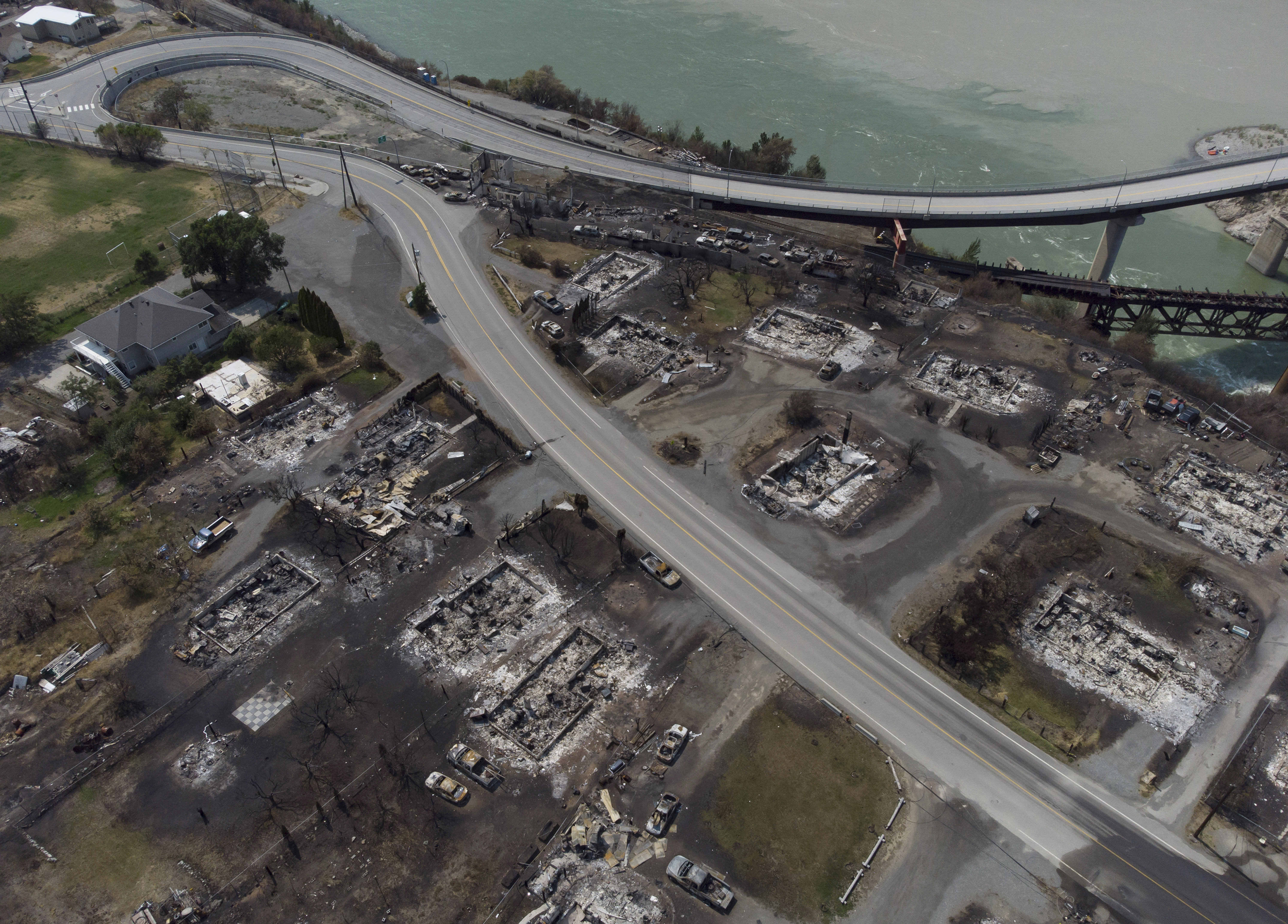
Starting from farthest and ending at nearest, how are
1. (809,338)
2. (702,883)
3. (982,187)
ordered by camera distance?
(982,187) < (809,338) < (702,883)

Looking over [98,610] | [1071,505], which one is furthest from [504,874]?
[1071,505]

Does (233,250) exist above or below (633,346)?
above

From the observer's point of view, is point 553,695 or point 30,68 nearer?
point 553,695

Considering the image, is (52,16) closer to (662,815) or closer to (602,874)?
(662,815)

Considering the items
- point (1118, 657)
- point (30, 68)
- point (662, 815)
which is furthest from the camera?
point (30, 68)

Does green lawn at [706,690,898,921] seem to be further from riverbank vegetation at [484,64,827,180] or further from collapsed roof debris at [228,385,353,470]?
riverbank vegetation at [484,64,827,180]

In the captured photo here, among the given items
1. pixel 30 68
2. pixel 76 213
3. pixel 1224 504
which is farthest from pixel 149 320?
pixel 1224 504

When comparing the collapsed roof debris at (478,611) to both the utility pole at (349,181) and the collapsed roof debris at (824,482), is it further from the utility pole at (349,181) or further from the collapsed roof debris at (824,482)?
the utility pole at (349,181)

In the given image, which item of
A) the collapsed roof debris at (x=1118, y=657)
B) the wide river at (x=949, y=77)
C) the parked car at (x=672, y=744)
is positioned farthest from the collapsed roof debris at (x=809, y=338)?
the parked car at (x=672, y=744)
